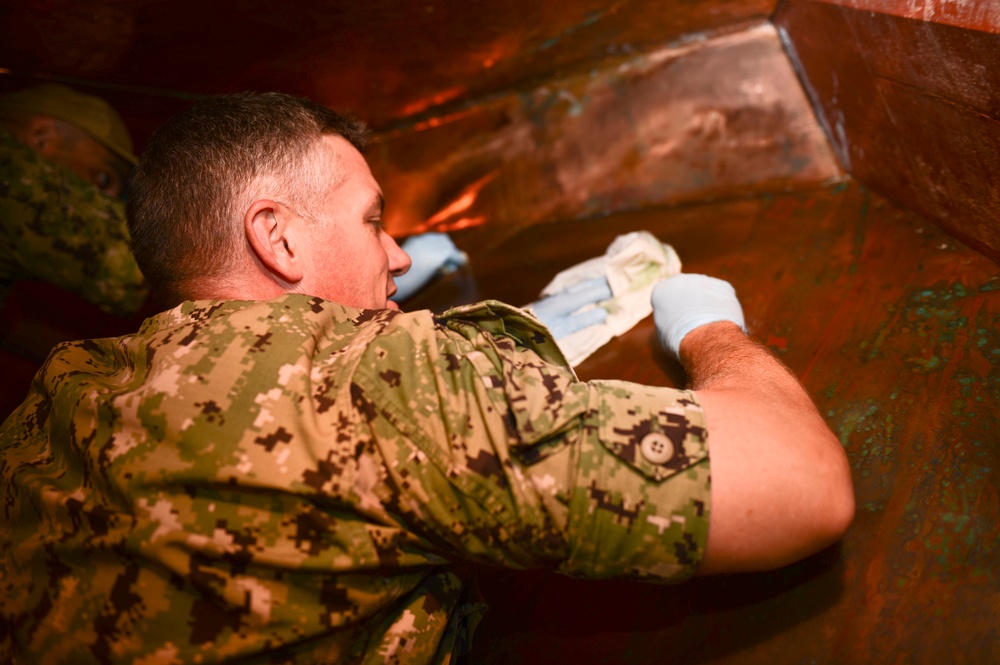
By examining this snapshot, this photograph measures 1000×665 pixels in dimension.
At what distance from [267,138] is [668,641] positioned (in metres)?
0.85

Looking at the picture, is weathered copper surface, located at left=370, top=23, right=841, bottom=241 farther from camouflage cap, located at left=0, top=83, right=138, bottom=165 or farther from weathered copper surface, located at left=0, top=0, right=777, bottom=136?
camouflage cap, located at left=0, top=83, right=138, bottom=165

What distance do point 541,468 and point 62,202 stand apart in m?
1.34

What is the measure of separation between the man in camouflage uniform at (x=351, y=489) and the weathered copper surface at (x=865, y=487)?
13 centimetres

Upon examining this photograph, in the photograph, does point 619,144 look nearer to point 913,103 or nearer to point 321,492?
point 913,103

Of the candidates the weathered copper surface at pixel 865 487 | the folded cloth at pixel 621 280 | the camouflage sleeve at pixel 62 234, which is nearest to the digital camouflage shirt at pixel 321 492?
the weathered copper surface at pixel 865 487

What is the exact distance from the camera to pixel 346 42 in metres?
1.51

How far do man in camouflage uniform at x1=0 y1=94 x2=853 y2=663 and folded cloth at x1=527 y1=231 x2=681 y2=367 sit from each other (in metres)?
0.52

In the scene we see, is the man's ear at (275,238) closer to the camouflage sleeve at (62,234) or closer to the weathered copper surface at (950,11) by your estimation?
the camouflage sleeve at (62,234)

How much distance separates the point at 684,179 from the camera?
5.11ft

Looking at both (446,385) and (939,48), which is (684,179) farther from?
(446,385)

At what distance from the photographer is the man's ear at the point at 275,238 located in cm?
87

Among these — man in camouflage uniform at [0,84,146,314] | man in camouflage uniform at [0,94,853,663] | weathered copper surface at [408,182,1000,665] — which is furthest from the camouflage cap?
weathered copper surface at [408,182,1000,665]

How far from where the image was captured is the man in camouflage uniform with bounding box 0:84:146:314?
140cm

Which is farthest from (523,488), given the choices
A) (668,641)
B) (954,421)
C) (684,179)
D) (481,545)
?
(684,179)
